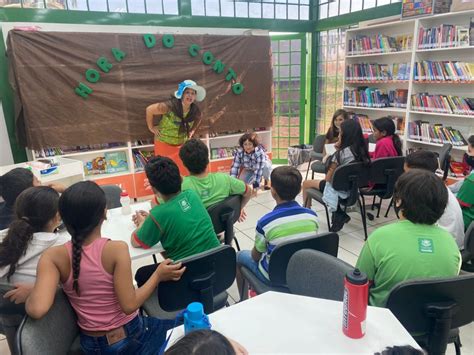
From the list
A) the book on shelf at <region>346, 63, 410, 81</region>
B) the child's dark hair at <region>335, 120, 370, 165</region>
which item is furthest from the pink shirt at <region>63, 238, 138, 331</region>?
the book on shelf at <region>346, 63, 410, 81</region>

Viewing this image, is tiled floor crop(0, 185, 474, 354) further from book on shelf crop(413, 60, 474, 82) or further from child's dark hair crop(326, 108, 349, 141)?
book on shelf crop(413, 60, 474, 82)

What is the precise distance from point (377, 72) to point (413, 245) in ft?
13.6

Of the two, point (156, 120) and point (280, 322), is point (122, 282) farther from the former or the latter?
point (156, 120)

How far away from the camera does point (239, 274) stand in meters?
2.28

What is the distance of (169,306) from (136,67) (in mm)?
3532

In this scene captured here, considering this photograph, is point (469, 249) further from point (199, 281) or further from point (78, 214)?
point (78, 214)

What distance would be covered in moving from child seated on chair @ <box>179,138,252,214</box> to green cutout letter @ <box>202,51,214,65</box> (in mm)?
2671

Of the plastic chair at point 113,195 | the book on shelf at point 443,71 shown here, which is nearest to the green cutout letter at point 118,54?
the plastic chair at point 113,195

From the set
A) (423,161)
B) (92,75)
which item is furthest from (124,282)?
(92,75)

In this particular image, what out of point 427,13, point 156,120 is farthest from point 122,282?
point 427,13

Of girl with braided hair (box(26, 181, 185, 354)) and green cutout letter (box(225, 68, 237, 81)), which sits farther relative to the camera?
green cutout letter (box(225, 68, 237, 81))

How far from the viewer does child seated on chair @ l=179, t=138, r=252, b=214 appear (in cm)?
238

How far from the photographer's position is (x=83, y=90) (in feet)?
13.6

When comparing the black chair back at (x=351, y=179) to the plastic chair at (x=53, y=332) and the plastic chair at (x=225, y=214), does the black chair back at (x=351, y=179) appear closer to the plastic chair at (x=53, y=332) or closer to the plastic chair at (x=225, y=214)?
the plastic chair at (x=225, y=214)
